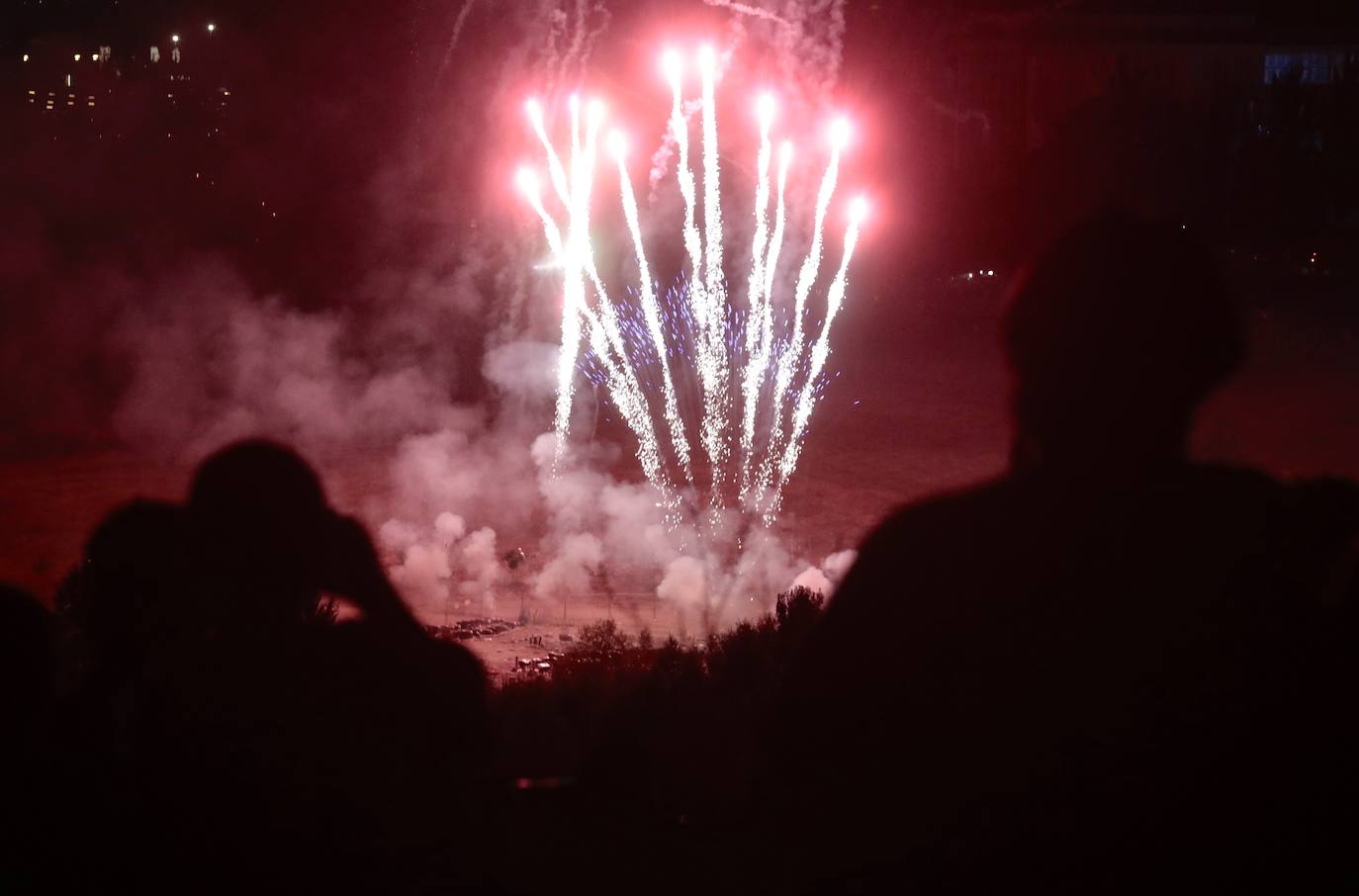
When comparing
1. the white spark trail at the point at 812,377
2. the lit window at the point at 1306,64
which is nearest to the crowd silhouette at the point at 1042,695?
the white spark trail at the point at 812,377

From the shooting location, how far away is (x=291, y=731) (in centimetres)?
204

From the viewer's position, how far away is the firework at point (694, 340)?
15.6 metres

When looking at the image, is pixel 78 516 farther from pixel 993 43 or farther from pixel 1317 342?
pixel 993 43

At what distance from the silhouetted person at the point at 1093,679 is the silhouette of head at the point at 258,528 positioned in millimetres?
1119

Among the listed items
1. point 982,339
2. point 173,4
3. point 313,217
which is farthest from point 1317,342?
point 173,4

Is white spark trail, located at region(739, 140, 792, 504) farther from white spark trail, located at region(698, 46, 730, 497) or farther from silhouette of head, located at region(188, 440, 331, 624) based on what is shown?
silhouette of head, located at region(188, 440, 331, 624)

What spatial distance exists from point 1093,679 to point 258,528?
1558 mm

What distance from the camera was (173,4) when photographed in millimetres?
21156

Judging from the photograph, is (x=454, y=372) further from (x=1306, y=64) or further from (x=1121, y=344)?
(x=1306, y=64)

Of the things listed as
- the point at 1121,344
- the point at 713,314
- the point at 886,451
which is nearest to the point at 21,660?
the point at 1121,344

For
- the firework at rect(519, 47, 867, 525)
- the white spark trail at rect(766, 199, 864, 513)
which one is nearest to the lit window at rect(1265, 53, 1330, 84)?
the white spark trail at rect(766, 199, 864, 513)

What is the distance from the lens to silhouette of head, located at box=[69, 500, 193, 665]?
7.68 ft

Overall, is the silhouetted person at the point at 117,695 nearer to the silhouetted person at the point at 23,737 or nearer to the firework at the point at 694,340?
the silhouetted person at the point at 23,737

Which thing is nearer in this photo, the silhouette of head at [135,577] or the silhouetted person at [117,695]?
the silhouetted person at [117,695]
